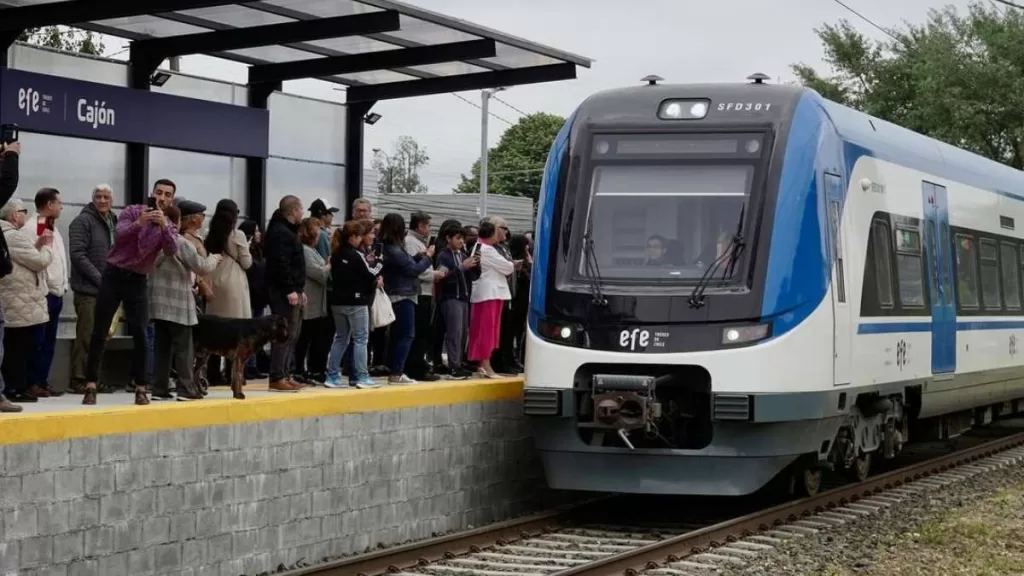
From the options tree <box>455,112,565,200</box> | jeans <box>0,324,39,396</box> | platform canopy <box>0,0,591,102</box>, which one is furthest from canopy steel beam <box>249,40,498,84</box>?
tree <box>455,112,565,200</box>

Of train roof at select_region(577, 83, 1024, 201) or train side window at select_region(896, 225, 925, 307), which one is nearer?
train roof at select_region(577, 83, 1024, 201)

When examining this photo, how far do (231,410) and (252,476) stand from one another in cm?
45

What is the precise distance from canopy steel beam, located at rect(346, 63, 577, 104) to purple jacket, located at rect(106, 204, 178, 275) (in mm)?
8330

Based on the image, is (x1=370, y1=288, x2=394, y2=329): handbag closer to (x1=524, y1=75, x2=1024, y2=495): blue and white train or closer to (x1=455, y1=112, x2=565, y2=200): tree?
(x1=524, y1=75, x2=1024, y2=495): blue and white train

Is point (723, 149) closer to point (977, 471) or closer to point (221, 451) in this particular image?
point (221, 451)

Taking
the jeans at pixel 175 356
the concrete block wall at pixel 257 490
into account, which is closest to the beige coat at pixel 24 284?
the jeans at pixel 175 356

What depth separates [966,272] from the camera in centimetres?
1709

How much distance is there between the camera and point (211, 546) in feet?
32.2

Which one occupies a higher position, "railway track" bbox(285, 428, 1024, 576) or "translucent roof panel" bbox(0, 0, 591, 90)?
"translucent roof panel" bbox(0, 0, 591, 90)

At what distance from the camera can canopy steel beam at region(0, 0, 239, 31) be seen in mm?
14266

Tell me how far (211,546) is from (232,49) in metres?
7.92

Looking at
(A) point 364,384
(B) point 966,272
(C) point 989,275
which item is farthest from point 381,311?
(C) point 989,275

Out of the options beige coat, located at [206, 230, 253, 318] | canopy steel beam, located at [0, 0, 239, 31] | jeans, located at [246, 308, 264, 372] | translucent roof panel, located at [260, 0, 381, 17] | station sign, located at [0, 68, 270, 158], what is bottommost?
jeans, located at [246, 308, 264, 372]

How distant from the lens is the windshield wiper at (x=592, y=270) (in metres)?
12.6
